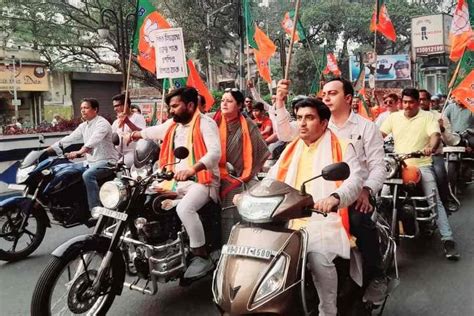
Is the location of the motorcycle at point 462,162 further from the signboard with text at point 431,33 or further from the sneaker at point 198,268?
the signboard with text at point 431,33

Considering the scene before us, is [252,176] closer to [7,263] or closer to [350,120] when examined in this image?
[350,120]

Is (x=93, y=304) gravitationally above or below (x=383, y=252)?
below

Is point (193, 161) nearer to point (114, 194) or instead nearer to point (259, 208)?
point (114, 194)

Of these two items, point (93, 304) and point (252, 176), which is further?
point (252, 176)

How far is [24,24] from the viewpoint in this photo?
19297 mm

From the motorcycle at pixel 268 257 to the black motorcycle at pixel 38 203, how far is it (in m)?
3.08

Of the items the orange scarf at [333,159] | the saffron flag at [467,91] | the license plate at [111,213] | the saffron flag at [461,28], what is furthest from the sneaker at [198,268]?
the saffron flag at [461,28]

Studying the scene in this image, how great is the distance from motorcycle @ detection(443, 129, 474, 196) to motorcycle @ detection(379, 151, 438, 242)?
2.19m

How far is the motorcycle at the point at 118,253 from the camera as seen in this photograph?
2.99m

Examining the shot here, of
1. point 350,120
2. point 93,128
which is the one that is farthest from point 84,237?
point 93,128

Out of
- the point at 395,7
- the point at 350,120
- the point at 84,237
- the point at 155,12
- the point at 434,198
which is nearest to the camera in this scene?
the point at 84,237

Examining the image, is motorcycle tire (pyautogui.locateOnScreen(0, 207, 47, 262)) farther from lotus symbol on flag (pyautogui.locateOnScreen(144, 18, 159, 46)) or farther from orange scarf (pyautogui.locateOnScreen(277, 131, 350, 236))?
lotus symbol on flag (pyautogui.locateOnScreen(144, 18, 159, 46))

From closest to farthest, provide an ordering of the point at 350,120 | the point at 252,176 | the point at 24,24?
the point at 350,120 < the point at 252,176 < the point at 24,24

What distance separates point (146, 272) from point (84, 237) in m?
0.55
